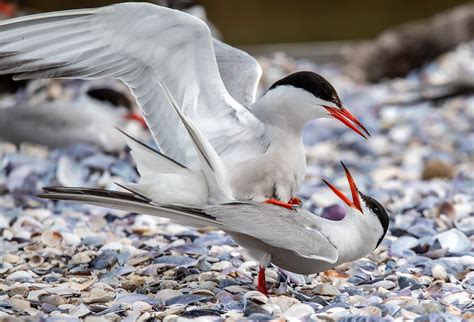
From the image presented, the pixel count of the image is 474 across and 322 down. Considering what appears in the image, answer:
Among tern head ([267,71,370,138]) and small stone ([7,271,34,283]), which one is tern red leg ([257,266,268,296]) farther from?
small stone ([7,271,34,283])

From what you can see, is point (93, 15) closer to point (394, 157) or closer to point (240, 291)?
point (240, 291)

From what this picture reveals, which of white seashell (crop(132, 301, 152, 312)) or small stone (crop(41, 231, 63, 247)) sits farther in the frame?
small stone (crop(41, 231, 63, 247))

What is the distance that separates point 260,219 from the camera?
2314mm

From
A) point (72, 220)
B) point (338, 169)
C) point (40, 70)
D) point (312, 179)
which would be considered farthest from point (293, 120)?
point (338, 169)

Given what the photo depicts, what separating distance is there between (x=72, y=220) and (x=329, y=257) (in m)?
1.25

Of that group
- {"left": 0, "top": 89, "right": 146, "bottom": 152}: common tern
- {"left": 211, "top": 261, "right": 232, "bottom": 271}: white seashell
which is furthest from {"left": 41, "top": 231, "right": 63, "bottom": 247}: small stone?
{"left": 0, "top": 89, "right": 146, "bottom": 152}: common tern

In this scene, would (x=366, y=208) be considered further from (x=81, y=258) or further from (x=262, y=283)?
(x=81, y=258)

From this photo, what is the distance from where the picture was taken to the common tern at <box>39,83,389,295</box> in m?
2.28

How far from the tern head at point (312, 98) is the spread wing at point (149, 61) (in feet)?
0.37

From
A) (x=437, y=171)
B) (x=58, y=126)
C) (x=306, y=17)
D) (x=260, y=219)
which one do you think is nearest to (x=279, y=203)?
(x=260, y=219)

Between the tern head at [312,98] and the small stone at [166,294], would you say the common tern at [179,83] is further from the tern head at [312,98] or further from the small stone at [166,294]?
the small stone at [166,294]

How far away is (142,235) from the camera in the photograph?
3121mm

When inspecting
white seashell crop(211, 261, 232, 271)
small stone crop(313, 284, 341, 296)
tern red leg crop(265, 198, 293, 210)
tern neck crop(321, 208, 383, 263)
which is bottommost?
white seashell crop(211, 261, 232, 271)

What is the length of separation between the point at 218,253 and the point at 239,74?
530 millimetres
